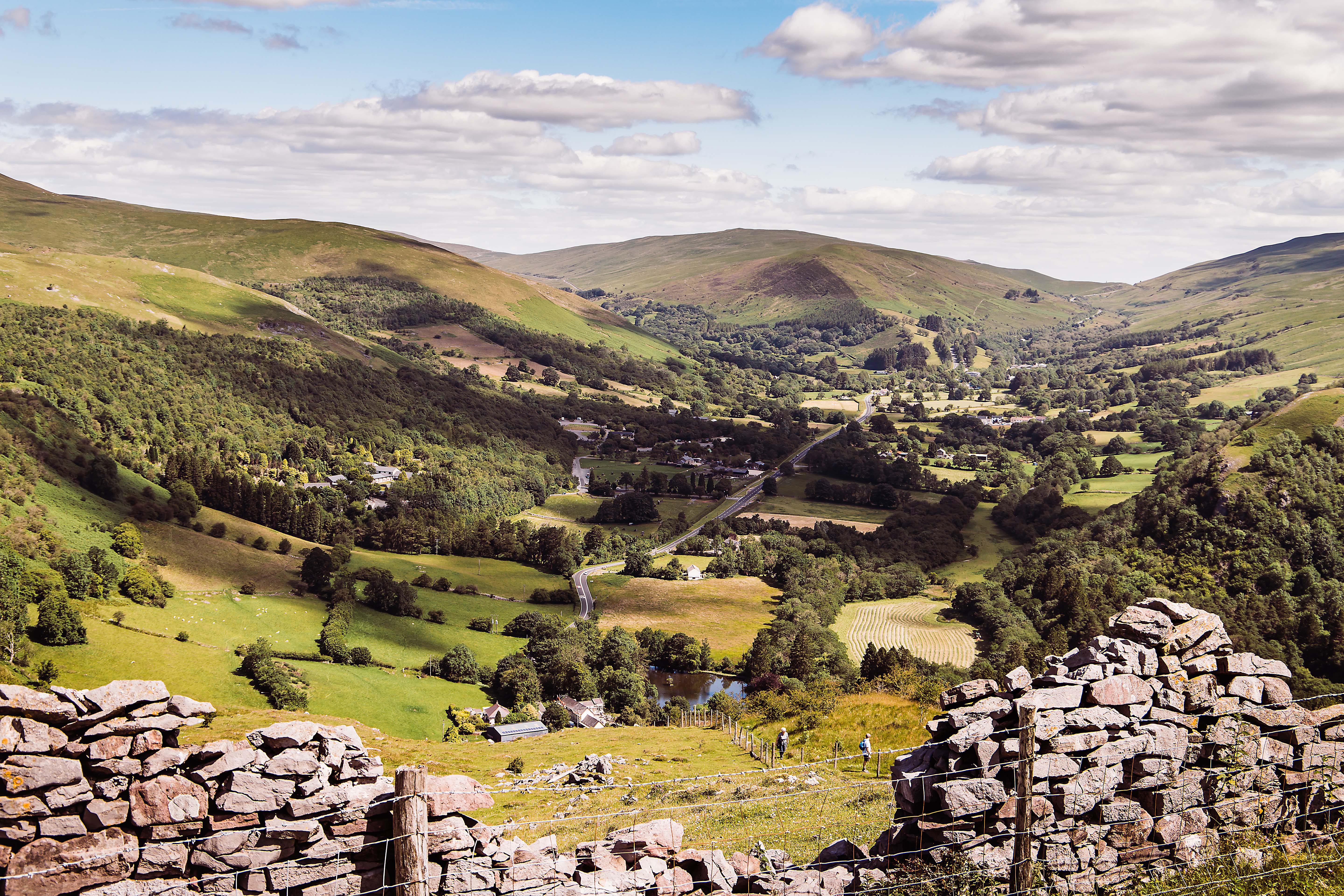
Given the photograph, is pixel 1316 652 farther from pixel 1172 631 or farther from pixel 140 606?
pixel 140 606

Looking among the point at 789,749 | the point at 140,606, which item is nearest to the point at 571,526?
the point at 140,606

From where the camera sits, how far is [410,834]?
15.1m

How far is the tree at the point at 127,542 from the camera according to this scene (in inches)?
4119

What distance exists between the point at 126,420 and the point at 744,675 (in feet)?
399

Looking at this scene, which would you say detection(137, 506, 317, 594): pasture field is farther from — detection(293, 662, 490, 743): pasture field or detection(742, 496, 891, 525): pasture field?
detection(742, 496, 891, 525): pasture field

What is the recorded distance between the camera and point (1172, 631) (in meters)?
19.9

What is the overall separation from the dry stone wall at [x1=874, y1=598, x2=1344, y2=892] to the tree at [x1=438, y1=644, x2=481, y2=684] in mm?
78380

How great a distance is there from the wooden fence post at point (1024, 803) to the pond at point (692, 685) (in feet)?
236

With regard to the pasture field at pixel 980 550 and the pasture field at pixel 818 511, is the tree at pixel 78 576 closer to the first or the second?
the pasture field at pixel 980 550

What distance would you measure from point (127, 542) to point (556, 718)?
6196 cm

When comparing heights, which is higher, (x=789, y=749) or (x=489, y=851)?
(x=489, y=851)

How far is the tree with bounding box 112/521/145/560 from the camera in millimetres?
104625

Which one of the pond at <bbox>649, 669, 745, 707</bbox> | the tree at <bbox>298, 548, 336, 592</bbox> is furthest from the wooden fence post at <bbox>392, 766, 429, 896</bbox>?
the tree at <bbox>298, 548, 336, 592</bbox>

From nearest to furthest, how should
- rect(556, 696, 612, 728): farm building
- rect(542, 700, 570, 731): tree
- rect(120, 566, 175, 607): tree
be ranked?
rect(542, 700, 570, 731): tree < rect(556, 696, 612, 728): farm building < rect(120, 566, 175, 607): tree
